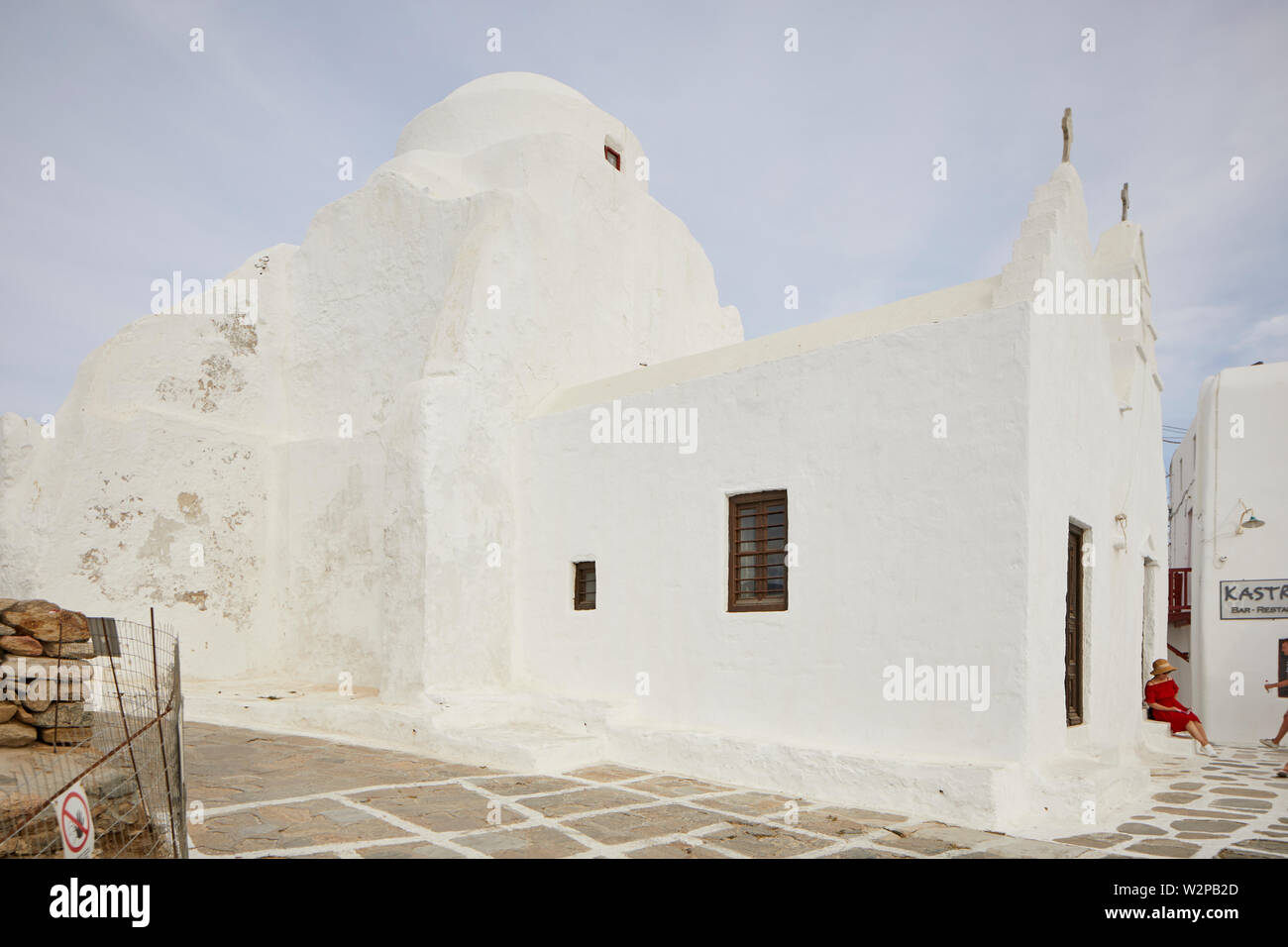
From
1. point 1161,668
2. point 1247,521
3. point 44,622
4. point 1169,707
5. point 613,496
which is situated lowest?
point 1169,707

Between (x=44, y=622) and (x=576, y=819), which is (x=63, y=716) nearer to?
(x=44, y=622)

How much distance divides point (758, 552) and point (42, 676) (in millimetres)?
5102

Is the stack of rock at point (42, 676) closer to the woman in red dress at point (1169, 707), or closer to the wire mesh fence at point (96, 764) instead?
the wire mesh fence at point (96, 764)

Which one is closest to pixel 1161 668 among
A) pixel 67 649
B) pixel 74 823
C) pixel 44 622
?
pixel 74 823

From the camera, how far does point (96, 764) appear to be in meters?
3.36

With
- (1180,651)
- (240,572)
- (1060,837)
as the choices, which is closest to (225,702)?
(240,572)

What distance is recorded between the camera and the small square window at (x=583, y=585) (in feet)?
27.9

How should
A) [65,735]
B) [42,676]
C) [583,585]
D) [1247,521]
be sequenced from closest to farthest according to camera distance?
[42,676], [65,735], [583,585], [1247,521]

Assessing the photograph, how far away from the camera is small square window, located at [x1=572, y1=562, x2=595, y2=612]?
8492 mm

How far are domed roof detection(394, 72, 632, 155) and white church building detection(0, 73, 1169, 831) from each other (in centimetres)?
6

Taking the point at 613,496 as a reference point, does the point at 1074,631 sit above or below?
below

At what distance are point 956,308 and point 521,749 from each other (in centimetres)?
467

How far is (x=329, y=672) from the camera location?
10102 mm

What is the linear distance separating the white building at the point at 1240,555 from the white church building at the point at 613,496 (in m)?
2.41
